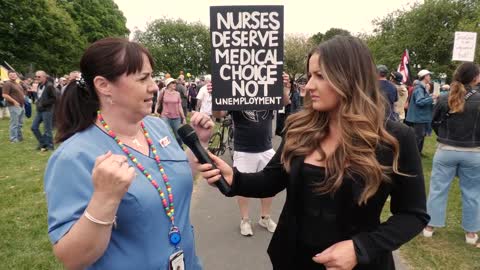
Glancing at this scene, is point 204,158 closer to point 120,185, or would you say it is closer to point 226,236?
point 120,185

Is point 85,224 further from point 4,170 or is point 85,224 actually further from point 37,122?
point 37,122

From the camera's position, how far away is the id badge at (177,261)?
1823mm

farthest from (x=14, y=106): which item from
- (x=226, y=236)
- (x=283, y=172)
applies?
(x=283, y=172)

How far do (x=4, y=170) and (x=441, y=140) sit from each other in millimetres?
8426

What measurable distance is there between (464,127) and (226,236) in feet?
10.4

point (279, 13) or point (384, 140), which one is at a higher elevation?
point (279, 13)

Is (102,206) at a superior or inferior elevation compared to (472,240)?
superior

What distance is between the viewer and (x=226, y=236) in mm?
4711

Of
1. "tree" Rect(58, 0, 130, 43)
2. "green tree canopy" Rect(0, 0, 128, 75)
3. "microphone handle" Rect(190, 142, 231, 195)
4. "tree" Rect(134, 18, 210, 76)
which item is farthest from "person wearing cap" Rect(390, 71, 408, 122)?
"tree" Rect(134, 18, 210, 76)

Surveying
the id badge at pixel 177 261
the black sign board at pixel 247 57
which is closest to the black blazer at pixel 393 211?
the id badge at pixel 177 261

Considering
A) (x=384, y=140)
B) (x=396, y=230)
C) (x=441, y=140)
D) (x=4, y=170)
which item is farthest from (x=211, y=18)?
(x=4, y=170)

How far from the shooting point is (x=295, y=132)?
83.4 inches

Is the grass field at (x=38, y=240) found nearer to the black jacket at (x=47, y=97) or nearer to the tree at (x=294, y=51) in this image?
the black jacket at (x=47, y=97)

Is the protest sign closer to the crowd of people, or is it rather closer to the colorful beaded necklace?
the crowd of people
